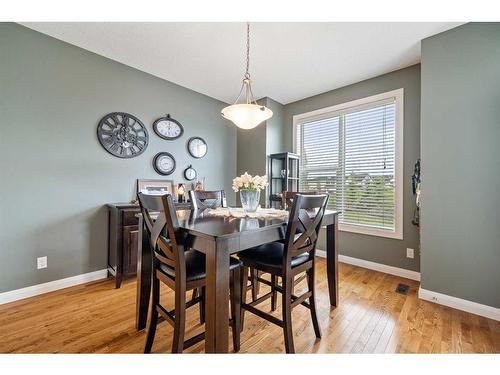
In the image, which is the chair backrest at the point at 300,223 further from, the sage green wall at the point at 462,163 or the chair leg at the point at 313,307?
the sage green wall at the point at 462,163

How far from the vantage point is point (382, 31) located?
6.93ft

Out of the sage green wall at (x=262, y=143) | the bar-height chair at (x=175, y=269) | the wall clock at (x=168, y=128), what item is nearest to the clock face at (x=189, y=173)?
the wall clock at (x=168, y=128)

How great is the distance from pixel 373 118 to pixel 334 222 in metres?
1.86

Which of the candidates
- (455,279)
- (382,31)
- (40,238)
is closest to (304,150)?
(382,31)

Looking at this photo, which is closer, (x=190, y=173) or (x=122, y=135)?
(x=122, y=135)

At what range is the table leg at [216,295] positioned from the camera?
1051mm

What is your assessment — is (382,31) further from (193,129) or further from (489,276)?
(193,129)

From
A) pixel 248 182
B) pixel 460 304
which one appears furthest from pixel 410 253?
pixel 248 182

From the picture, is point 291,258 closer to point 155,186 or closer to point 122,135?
point 155,186

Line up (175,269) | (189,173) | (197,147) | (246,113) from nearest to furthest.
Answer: (175,269), (246,113), (189,173), (197,147)

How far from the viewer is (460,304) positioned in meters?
1.99

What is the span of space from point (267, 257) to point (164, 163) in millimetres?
2253

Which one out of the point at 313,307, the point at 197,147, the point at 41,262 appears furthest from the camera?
the point at 197,147

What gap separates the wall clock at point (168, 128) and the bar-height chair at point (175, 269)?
2031mm
